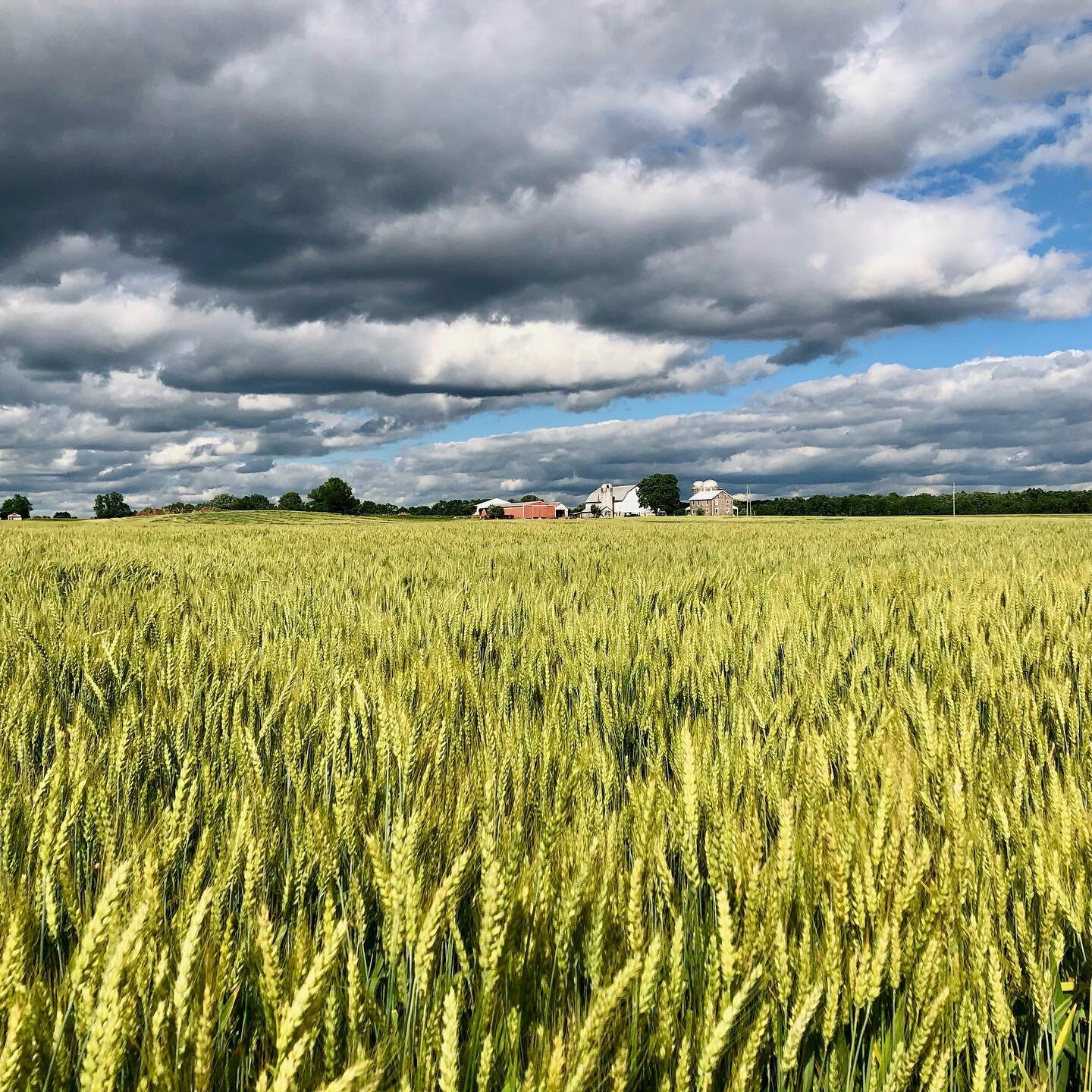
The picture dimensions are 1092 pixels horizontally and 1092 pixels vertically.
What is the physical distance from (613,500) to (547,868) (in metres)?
124

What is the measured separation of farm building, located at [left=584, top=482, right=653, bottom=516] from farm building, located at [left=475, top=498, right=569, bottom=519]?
631cm

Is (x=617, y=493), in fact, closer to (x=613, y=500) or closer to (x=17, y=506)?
(x=613, y=500)

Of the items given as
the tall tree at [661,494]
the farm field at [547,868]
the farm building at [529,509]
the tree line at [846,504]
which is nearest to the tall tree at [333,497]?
the tree line at [846,504]

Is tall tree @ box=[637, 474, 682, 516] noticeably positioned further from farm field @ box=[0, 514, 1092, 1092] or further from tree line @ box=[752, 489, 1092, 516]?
farm field @ box=[0, 514, 1092, 1092]

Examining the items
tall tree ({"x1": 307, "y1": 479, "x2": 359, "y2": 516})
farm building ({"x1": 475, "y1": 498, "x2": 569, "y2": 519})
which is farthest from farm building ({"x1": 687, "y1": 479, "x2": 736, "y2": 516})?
tall tree ({"x1": 307, "y1": 479, "x2": 359, "y2": 516})

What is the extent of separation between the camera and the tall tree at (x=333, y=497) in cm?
7631

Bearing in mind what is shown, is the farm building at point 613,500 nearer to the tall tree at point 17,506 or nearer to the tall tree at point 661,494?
the tall tree at point 661,494

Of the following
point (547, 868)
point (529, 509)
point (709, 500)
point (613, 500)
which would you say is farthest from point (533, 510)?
point (547, 868)

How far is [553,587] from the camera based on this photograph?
4.65m

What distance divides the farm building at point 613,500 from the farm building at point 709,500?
374 inches

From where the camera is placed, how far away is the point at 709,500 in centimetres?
11838

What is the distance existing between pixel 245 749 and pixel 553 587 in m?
3.15

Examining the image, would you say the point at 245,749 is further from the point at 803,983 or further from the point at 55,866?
the point at 803,983

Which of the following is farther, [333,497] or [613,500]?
[613,500]
